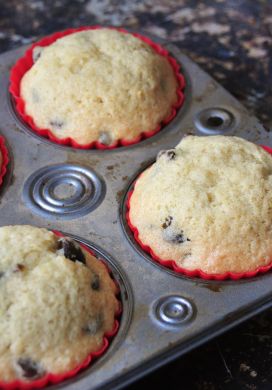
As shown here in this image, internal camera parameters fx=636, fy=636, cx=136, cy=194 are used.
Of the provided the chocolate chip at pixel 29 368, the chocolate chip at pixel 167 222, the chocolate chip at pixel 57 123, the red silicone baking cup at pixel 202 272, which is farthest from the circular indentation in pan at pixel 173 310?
the chocolate chip at pixel 57 123

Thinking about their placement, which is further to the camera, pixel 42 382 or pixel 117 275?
pixel 117 275

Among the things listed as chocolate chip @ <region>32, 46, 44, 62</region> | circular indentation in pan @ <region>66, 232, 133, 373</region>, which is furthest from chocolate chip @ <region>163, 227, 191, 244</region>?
chocolate chip @ <region>32, 46, 44, 62</region>

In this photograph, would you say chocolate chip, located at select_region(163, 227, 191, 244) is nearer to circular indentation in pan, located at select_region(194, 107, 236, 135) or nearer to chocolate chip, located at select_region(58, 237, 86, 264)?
chocolate chip, located at select_region(58, 237, 86, 264)

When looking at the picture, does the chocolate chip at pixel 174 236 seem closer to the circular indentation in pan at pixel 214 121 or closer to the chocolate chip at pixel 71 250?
the chocolate chip at pixel 71 250

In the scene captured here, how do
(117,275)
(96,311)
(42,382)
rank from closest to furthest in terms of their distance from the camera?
(42,382) → (96,311) → (117,275)

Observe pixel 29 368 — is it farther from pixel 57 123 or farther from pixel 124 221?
pixel 57 123

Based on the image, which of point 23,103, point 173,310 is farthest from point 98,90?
point 173,310

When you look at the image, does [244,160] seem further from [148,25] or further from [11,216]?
[148,25]

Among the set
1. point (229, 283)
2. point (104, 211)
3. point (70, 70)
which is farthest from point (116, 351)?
point (70, 70)
